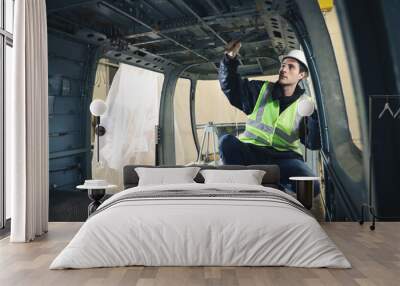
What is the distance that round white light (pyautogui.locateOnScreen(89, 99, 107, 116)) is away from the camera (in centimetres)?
608

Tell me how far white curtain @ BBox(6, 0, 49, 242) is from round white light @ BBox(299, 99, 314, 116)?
3117 millimetres

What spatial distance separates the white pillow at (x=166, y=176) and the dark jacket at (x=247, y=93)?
1.13 m

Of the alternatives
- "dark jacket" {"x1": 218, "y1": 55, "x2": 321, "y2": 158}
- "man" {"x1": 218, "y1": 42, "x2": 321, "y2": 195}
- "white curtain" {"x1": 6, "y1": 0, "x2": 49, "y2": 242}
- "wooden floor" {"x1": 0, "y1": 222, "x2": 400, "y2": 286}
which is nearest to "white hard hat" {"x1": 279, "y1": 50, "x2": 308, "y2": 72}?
"man" {"x1": 218, "y1": 42, "x2": 321, "y2": 195}

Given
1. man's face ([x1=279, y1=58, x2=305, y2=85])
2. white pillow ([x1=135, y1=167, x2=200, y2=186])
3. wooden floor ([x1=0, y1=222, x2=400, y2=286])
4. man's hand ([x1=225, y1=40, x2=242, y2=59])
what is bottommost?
wooden floor ([x1=0, y1=222, x2=400, y2=286])

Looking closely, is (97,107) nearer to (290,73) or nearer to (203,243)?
(290,73)

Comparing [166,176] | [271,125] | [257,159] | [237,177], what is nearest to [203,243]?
[237,177]

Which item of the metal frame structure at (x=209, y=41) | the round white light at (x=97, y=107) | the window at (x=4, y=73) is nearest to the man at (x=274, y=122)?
the metal frame structure at (x=209, y=41)

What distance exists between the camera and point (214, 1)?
597 cm

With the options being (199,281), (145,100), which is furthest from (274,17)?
(199,281)

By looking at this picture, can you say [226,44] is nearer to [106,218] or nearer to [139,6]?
[139,6]

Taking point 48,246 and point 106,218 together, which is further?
point 48,246

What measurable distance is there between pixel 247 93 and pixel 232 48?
63 cm

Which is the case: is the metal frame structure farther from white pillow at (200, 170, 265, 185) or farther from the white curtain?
the white curtain

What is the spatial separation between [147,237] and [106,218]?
39 cm
